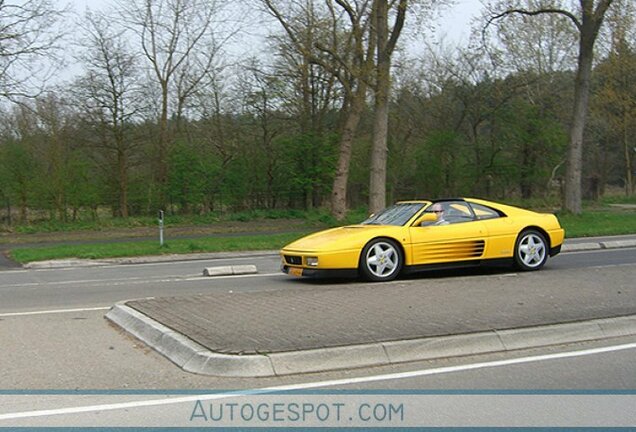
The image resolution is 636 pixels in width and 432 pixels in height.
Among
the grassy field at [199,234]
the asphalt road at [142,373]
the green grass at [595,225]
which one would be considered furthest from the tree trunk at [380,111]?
the asphalt road at [142,373]

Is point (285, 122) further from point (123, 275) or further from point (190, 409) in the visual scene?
point (190, 409)

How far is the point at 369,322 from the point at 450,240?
14.9 feet

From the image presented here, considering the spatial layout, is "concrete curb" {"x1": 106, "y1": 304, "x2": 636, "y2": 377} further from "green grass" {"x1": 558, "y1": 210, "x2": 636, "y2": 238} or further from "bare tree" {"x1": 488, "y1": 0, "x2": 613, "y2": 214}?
"bare tree" {"x1": 488, "y1": 0, "x2": 613, "y2": 214}

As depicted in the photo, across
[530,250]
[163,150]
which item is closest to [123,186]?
[163,150]

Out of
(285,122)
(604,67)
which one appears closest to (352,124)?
(285,122)

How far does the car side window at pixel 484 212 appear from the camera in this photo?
1232 centimetres

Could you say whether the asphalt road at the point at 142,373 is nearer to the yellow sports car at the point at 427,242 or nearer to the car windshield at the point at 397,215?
the yellow sports car at the point at 427,242

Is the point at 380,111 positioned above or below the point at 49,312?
above

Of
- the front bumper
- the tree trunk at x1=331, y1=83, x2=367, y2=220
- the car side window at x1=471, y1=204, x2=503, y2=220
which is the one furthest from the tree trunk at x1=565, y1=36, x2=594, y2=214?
the front bumper

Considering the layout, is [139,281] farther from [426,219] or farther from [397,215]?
[426,219]

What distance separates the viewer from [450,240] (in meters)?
11.8

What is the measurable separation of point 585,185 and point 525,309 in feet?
157

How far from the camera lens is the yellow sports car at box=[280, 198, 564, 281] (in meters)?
11.4

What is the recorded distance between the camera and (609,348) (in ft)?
23.5
